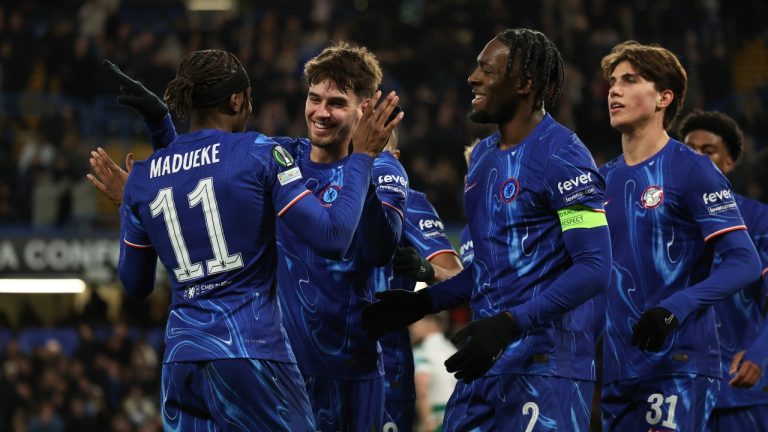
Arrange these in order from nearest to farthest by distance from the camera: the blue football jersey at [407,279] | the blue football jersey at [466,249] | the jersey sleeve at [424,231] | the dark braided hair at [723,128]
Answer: the blue football jersey at [407,279]
the blue football jersey at [466,249]
the jersey sleeve at [424,231]
the dark braided hair at [723,128]

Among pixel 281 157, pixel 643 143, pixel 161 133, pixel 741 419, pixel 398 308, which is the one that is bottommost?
pixel 741 419

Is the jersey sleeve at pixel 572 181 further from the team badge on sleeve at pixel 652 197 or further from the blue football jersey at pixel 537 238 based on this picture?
the team badge on sleeve at pixel 652 197

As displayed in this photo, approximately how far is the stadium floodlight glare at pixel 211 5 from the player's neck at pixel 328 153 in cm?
2312

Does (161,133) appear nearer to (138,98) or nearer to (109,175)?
(138,98)

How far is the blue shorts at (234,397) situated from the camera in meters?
4.95

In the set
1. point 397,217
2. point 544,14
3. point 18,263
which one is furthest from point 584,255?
point 544,14

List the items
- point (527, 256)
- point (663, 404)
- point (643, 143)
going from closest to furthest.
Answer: point (527, 256) < point (663, 404) < point (643, 143)

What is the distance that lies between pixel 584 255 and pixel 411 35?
1814 centimetres

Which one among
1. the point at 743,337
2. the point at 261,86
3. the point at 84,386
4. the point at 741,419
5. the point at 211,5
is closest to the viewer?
the point at 741,419

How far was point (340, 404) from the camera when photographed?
6.09 meters

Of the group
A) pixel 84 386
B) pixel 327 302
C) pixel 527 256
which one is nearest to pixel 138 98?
pixel 327 302

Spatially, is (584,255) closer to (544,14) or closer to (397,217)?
(397,217)

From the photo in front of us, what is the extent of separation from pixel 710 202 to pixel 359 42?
16057 millimetres

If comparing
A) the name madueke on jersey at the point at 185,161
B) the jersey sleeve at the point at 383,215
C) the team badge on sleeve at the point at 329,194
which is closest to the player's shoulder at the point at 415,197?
the jersey sleeve at the point at 383,215
